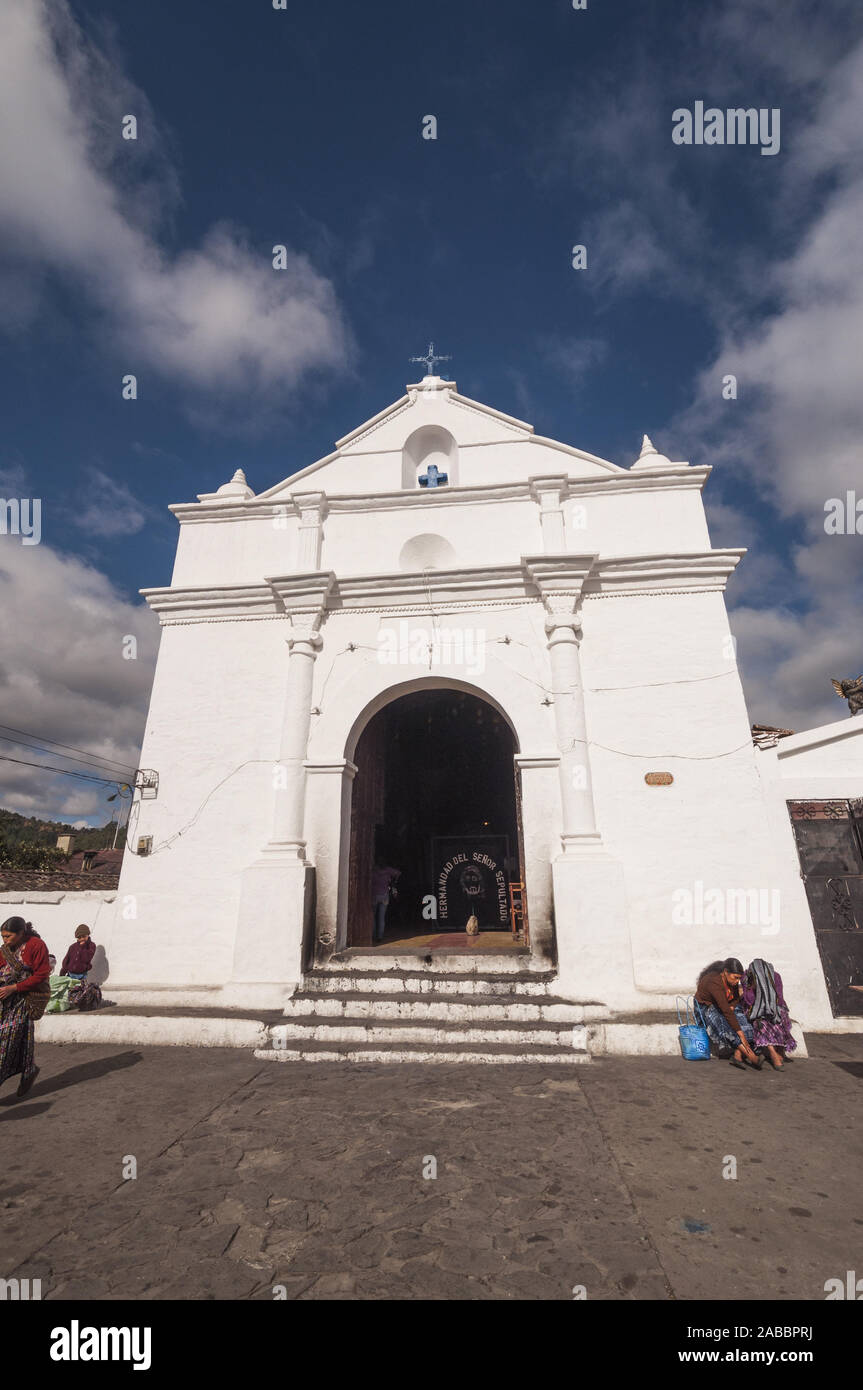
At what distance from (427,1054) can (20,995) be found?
3.58 meters

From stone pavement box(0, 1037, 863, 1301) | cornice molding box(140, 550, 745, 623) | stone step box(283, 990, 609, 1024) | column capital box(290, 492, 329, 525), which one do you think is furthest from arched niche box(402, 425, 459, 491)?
stone pavement box(0, 1037, 863, 1301)

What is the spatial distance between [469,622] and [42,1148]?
6.66 m

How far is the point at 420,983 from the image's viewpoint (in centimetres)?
660

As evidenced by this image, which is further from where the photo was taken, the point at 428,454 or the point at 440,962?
the point at 428,454

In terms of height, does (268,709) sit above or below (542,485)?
below

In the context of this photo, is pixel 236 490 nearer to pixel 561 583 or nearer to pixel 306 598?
pixel 306 598

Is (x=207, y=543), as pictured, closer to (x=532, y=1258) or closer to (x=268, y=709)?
(x=268, y=709)

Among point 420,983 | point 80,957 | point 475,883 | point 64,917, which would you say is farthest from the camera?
point 475,883

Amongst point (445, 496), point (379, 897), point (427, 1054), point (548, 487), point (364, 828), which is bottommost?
point (427, 1054)

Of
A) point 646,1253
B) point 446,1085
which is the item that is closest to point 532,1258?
point 646,1253

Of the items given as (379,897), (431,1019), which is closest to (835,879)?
(431,1019)

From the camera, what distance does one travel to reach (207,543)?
9.45 m

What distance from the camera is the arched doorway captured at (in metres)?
9.70

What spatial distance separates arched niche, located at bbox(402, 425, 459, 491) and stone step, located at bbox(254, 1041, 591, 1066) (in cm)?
769
